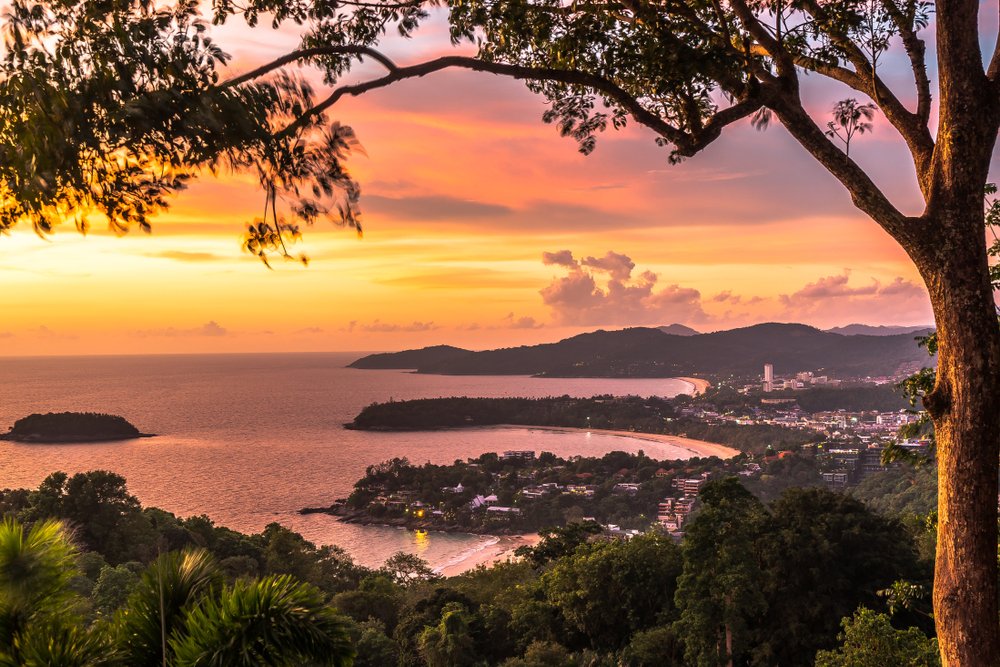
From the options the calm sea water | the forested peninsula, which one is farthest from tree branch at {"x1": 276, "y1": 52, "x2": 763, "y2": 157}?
the forested peninsula

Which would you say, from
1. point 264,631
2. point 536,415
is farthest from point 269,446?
point 264,631

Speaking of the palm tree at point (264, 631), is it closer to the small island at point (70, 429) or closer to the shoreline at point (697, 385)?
the small island at point (70, 429)

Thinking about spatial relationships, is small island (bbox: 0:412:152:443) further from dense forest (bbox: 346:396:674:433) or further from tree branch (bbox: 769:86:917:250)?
tree branch (bbox: 769:86:917:250)

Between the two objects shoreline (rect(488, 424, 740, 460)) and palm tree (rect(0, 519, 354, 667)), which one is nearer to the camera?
palm tree (rect(0, 519, 354, 667))

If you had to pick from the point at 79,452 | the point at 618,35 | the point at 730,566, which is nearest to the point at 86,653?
the point at 618,35

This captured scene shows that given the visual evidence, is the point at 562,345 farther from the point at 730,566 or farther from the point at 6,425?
the point at 730,566

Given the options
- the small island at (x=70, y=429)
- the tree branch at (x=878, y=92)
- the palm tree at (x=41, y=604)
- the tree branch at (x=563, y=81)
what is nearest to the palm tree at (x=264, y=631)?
the palm tree at (x=41, y=604)
